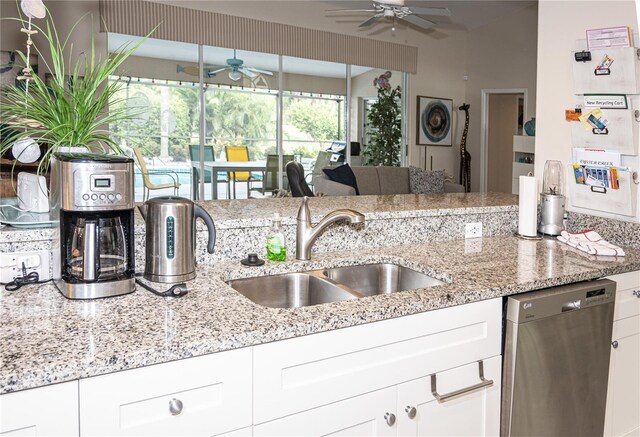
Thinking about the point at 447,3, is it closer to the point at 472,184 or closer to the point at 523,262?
the point at 472,184

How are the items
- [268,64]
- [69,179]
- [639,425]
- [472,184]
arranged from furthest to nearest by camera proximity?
[472,184] < [268,64] < [639,425] < [69,179]

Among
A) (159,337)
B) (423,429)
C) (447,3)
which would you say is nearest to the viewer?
(159,337)

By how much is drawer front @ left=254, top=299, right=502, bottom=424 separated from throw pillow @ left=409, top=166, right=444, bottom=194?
554cm

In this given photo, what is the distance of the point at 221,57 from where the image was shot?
6746mm

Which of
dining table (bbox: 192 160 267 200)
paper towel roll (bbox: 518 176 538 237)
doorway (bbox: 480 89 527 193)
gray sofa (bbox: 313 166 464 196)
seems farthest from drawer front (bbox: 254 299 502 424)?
doorway (bbox: 480 89 527 193)

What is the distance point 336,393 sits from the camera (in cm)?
129

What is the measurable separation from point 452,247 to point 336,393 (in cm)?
103

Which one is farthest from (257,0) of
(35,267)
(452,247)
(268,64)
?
(35,267)

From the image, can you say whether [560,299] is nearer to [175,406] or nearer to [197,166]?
[175,406]

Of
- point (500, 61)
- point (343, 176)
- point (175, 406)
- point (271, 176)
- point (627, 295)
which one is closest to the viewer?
point (175, 406)

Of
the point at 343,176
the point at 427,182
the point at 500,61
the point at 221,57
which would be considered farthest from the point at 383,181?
the point at 500,61

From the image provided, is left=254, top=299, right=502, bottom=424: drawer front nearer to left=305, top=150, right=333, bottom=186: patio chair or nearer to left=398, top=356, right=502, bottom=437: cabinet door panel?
left=398, top=356, right=502, bottom=437: cabinet door panel

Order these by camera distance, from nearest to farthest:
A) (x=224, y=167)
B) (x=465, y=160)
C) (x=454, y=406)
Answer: (x=454, y=406) < (x=224, y=167) < (x=465, y=160)

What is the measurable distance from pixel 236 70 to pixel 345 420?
242 inches
